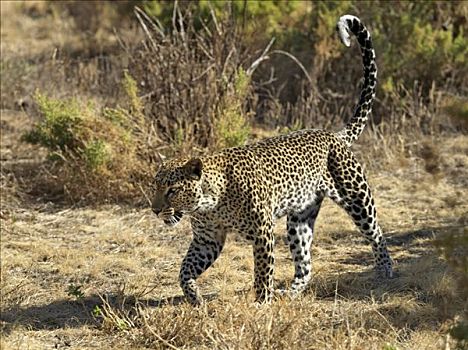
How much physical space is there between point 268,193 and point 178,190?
2.47 feet

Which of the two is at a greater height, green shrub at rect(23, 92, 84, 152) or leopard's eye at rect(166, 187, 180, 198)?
leopard's eye at rect(166, 187, 180, 198)

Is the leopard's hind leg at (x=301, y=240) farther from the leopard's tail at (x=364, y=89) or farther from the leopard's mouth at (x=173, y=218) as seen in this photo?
the leopard's mouth at (x=173, y=218)

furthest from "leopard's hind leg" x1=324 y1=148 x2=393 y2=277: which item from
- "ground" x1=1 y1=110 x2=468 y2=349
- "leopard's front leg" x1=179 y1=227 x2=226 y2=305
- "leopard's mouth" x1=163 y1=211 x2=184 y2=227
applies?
"leopard's mouth" x1=163 y1=211 x2=184 y2=227

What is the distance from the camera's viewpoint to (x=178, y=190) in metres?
7.29

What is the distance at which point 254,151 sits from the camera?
25.9ft

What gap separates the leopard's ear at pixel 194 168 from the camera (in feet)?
23.9

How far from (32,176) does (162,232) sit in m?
2.28

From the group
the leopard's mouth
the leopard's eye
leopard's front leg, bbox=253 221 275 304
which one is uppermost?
the leopard's eye

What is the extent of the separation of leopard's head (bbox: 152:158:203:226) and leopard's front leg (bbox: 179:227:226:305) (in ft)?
1.77

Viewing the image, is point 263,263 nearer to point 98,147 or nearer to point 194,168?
point 194,168

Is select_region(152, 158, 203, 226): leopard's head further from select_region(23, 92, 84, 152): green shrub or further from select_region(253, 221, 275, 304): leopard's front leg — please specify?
select_region(23, 92, 84, 152): green shrub

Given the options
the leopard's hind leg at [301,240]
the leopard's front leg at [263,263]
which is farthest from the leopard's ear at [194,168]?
the leopard's hind leg at [301,240]

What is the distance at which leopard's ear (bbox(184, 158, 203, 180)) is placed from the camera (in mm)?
7289

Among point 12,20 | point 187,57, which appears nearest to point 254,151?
point 187,57
